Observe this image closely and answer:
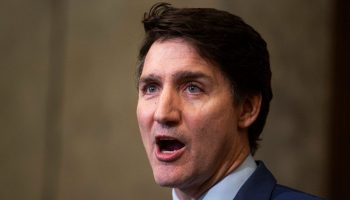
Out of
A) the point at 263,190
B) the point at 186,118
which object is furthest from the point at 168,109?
the point at 263,190

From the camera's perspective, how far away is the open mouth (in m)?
2.05

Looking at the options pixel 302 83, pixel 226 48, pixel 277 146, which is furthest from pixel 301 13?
pixel 226 48

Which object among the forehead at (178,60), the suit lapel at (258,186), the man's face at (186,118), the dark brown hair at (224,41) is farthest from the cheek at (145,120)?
the suit lapel at (258,186)

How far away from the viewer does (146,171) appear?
3.67m

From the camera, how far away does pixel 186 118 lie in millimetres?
2025

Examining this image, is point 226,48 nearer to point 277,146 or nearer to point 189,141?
point 189,141

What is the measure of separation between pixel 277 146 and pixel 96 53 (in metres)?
1.10

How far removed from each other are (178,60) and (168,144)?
10.1 inches

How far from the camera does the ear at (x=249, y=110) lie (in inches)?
84.9

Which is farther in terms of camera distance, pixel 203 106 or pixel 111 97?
pixel 111 97

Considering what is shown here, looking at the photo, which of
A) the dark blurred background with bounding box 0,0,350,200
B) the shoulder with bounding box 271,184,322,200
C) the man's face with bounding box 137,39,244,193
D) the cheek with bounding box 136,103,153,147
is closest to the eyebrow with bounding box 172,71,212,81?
the man's face with bounding box 137,39,244,193

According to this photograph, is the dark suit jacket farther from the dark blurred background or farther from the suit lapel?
the dark blurred background

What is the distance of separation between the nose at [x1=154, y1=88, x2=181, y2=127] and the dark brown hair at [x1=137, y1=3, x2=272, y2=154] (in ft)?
0.52

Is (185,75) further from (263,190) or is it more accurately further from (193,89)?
(263,190)
